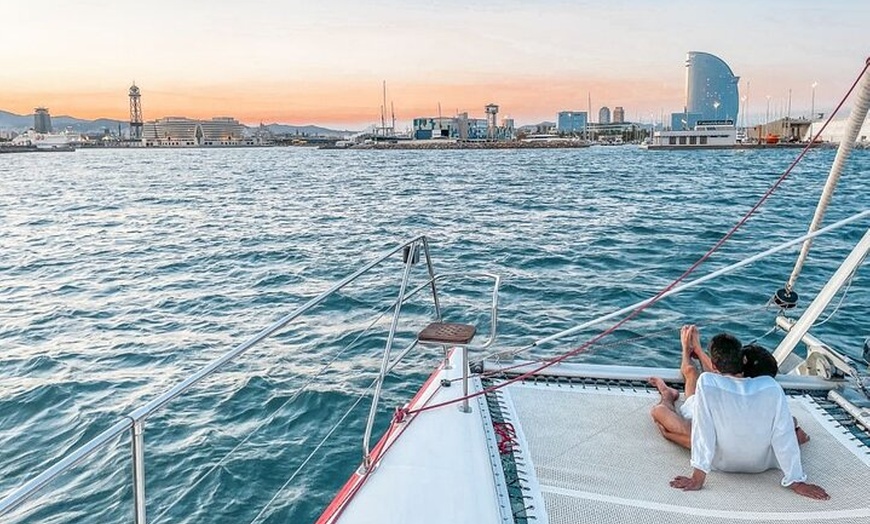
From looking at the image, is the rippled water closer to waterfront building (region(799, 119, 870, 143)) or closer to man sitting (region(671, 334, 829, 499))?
man sitting (region(671, 334, 829, 499))

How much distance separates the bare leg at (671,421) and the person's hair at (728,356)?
36 centimetres

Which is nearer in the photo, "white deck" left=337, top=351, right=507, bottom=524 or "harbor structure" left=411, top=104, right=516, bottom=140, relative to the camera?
"white deck" left=337, top=351, right=507, bottom=524

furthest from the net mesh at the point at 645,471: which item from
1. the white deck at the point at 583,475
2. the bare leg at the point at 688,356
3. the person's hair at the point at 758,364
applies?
the person's hair at the point at 758,364

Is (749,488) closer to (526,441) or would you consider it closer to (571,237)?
(526,441)

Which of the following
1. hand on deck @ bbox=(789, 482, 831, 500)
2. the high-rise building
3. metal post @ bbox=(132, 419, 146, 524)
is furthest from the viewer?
the high-rise building

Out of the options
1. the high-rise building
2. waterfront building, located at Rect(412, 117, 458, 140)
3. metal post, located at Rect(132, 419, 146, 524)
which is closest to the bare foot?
metal post, located at Rect(132, 419, 146, 524)

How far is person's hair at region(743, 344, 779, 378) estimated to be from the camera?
3.48 metres

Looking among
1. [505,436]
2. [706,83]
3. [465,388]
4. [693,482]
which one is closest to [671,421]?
[693,482]

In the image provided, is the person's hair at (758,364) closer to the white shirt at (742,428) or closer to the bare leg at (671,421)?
the white shirt at (742,428)

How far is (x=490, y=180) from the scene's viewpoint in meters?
47.2

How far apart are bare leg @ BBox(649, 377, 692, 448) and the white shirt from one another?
26 centimetres

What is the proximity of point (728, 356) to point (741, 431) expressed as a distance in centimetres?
44

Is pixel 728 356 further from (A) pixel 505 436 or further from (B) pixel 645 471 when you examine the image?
(A) pixel 505 436

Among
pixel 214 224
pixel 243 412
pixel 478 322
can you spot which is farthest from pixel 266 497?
pixel 214 224
